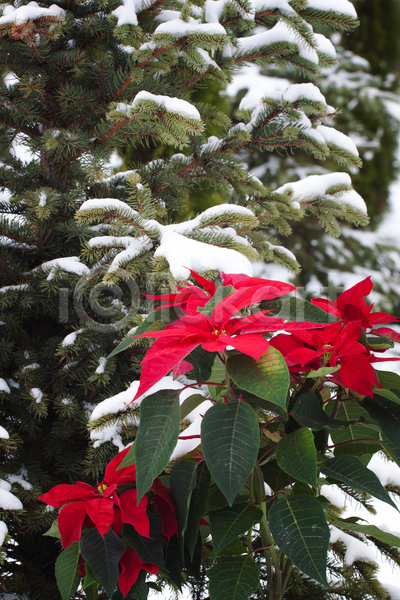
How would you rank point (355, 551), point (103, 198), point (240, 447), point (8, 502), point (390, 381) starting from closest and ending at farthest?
point (240, 447)
point (390, 381)
point (8, 502)
point (355, 551)
point (103, 198)

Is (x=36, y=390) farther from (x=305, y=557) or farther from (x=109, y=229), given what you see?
(x=305, y=557)

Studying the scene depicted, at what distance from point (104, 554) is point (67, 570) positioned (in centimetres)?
5

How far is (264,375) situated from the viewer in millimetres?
356

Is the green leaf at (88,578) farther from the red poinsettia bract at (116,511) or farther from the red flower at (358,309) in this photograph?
the red flower at (358,309)

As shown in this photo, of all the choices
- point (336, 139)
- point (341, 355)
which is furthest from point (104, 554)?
point (336, 139)

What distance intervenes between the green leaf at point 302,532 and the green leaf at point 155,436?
4.1 inches

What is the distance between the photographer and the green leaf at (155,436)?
0.34 m

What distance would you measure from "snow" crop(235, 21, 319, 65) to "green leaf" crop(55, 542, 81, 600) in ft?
3.07

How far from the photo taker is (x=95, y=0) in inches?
35.2

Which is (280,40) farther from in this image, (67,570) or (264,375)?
(67,570)

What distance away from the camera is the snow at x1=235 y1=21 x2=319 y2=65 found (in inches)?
36.4

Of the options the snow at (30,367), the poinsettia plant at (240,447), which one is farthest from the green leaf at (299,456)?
the snow at (30,367)

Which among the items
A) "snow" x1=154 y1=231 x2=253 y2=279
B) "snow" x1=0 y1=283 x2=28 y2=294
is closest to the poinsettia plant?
"snow" x1=154 y1=231 x2=253 y2=279

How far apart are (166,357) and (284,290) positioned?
123mm
